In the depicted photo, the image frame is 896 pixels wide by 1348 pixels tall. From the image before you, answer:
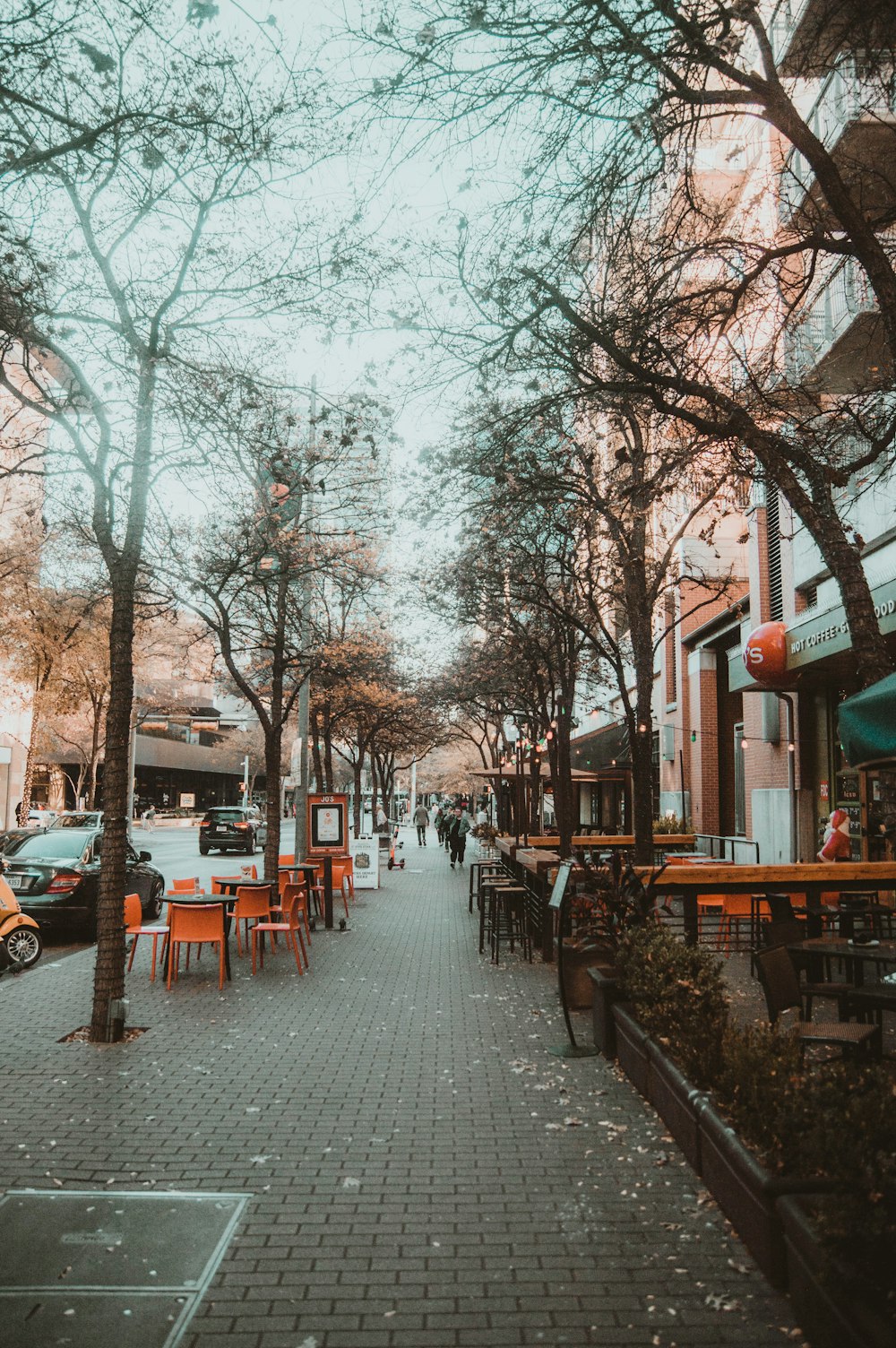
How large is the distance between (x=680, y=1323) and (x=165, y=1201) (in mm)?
2652

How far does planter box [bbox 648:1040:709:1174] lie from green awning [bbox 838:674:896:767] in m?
2.10

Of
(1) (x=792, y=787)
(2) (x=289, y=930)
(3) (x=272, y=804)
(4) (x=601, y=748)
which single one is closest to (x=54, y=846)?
(3) (x=272, y=804)

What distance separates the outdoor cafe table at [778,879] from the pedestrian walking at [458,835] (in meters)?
20.0

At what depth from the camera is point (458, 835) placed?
3219 centimetres

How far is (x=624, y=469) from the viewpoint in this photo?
16.2m

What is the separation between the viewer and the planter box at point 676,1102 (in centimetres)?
533

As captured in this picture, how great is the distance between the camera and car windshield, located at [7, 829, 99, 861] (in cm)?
1580

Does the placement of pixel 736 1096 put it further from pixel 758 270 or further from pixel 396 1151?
pixel 758 270

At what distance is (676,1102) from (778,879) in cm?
644

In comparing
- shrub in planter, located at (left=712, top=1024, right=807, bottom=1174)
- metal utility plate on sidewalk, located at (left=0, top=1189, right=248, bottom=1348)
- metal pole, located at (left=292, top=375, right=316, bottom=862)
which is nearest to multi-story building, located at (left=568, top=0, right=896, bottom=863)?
shrub in planter, located at (left=712, top=1024, right=807, bottom=1174)

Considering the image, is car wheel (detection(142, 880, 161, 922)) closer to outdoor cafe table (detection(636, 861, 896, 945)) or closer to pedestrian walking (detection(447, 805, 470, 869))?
outdoor cafe table (detection(636, 861, 896, 945))

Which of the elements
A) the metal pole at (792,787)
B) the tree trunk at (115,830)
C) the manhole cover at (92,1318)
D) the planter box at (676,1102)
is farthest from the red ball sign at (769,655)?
the manhole cover at (92,1318)

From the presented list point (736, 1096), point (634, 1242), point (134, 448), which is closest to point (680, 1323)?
point (634, 1242)

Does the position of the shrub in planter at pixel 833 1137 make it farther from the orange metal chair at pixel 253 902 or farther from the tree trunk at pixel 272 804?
the tree trunk at pixel 272 804
